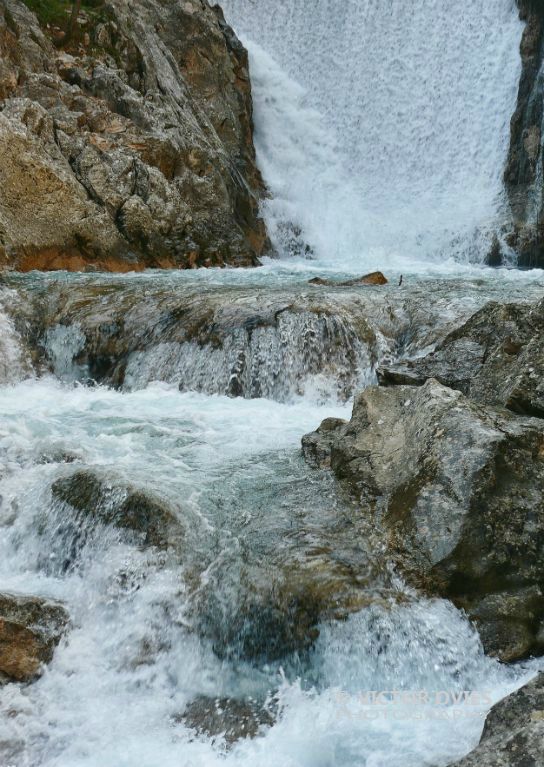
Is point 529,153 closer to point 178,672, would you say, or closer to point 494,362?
point 494,362

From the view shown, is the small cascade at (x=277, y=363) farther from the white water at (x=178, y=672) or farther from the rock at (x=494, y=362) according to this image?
the white water at (x=178, y=672)

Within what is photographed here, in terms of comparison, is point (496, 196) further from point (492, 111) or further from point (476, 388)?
point (476, 388)

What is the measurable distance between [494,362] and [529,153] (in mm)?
17768

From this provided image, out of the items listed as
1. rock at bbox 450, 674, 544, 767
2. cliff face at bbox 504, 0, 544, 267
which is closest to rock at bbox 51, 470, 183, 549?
rock at bbox 450, 674, 544, 767

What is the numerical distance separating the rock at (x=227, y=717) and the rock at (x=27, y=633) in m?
0.95

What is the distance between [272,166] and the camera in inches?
949

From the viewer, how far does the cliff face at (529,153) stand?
19.9m

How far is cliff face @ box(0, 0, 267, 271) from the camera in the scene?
14.3 metres

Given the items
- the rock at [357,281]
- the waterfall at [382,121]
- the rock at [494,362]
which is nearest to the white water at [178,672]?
the rock at [494,362]

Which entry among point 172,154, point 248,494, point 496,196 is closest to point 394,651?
point 248,494

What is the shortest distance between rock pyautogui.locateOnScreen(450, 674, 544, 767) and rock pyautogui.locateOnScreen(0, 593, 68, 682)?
2.47 meters

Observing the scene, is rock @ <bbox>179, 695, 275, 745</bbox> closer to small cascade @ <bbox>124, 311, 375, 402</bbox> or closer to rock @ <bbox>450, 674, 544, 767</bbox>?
rock @ <bbox>450, 674, 544, 767</bbox>

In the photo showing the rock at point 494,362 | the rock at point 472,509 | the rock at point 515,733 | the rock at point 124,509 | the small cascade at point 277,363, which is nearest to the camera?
the rock at point 515,733

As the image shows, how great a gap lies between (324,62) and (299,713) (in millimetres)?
27678
